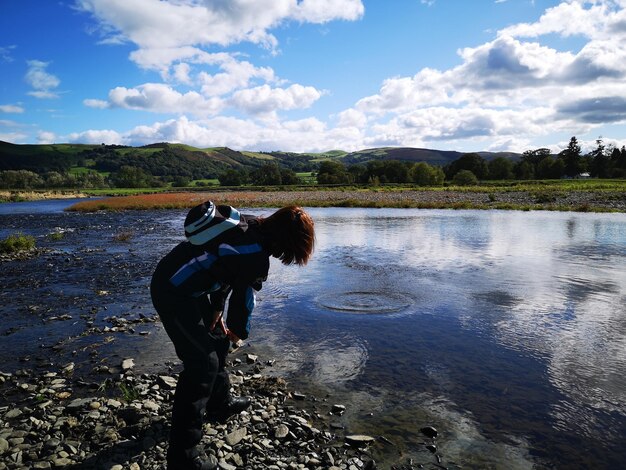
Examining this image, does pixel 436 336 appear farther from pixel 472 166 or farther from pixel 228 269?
pixel 472 166

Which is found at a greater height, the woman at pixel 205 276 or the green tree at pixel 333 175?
the green tree at pixel 333 175

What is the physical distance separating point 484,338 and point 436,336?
1.02 metres

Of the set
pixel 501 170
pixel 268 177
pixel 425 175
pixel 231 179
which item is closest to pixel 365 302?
pixel 425 175

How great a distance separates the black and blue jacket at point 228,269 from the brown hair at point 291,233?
0.41 feet

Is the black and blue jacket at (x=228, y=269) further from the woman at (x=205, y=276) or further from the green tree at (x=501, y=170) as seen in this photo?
the green tree at (x=501, y=170)

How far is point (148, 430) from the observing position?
5316 mm

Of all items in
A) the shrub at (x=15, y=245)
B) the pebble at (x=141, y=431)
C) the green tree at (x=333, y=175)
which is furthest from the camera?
the green tree at (x=333, y=175)

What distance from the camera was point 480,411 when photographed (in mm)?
6211

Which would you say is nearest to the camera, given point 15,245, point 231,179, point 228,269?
point 228,269

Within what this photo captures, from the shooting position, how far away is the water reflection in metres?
5.89

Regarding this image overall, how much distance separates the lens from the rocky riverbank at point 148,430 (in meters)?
4.80

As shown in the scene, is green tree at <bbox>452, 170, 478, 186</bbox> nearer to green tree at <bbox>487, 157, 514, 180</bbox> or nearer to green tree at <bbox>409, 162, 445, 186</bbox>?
green tree at <bbox>409, 162, 445, 186</bbox>

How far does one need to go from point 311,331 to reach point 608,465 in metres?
5.80

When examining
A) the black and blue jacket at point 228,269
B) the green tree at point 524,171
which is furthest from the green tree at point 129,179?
the black and blue jacket at point 228,269
